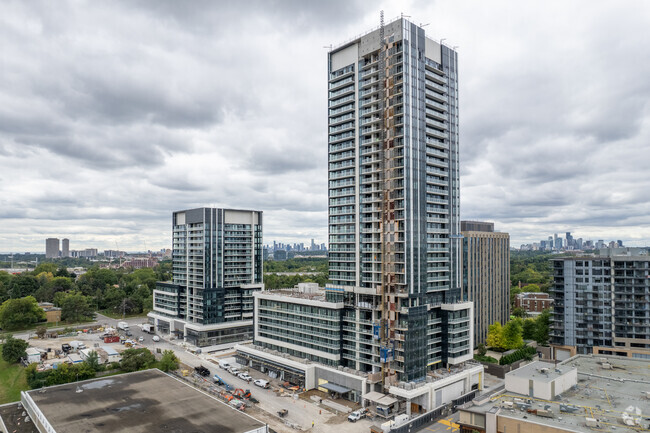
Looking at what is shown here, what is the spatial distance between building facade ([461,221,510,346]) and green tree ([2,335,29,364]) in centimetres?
10697

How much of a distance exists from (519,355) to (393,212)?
47958mm

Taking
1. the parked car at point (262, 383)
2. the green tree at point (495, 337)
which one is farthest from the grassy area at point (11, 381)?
the green tree at point (495, 337)

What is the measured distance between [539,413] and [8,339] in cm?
11041

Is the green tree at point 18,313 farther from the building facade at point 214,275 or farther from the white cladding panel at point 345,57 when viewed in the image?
the white cladding panel at point 345,57

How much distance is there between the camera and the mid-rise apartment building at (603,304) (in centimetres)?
9031

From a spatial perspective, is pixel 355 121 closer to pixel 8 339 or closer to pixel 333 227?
pixel 333 227

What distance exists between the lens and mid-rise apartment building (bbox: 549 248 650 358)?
3556 inches

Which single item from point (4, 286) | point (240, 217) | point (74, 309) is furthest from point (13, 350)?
point (4, 286)

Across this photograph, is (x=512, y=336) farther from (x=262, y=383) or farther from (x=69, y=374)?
(x=69, y=374)

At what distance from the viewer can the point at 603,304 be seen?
9325 centimetres

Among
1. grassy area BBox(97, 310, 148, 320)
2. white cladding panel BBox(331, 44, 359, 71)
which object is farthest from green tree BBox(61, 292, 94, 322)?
white cladding panel BBox(331, 44, 359, 71)

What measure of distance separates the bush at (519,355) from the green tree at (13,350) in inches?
4260

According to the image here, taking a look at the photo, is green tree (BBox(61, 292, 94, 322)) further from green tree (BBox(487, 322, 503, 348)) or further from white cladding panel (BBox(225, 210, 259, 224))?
green tree (BBox(487, 322, 503, 348))

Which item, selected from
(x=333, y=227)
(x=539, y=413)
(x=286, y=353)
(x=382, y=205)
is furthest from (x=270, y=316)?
(x=539, y=413)
